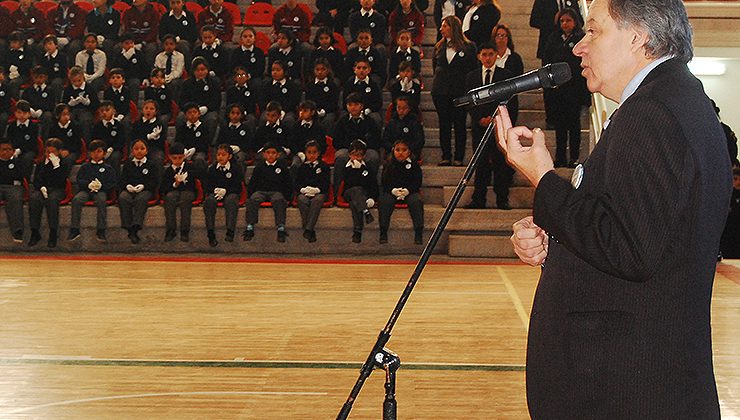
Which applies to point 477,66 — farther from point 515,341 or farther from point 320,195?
point 515,341

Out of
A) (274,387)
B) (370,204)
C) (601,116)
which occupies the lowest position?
(274,387)

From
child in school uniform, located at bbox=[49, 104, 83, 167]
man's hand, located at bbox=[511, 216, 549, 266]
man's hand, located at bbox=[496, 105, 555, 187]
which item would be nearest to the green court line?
man's hand, located at bbox=[511, 216, 549, 266]

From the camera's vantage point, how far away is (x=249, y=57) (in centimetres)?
1188

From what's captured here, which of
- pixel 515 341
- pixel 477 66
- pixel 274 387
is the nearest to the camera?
pixel 274 387

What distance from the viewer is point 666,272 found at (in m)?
1.92

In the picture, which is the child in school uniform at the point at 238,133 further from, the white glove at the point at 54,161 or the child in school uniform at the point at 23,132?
the child in school uniform at the point at 23,132

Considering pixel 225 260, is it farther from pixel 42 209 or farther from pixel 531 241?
pixel 531 241

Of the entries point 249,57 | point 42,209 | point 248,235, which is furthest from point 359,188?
point 42,209

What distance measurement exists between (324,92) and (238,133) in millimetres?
1130

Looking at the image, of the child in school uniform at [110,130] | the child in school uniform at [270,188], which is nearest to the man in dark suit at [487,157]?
the child in school uniform at [270,188]

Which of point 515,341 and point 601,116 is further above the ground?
point 601,116

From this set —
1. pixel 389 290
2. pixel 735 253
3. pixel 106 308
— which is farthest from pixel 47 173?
pixel 735 253

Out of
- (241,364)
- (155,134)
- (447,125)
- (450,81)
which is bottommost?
(241,364)

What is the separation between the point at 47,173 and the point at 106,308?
12.8ft
